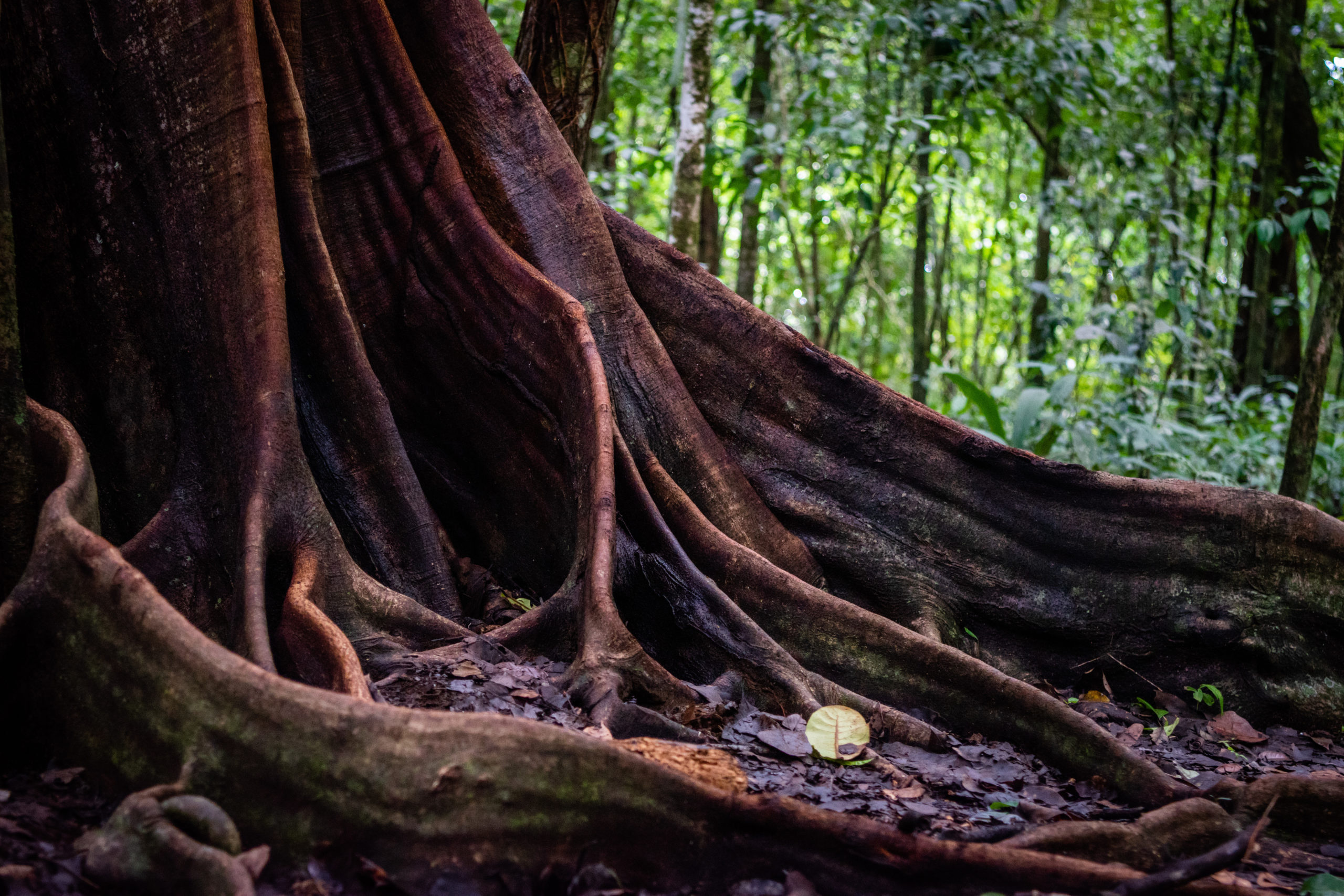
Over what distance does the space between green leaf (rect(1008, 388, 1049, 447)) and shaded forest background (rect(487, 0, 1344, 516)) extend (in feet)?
0.06

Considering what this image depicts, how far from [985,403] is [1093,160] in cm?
495

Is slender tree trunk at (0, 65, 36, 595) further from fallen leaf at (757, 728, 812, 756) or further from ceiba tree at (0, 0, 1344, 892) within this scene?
fallen leaf at (757, 728, 812, 756)

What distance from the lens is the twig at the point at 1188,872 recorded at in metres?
1.93

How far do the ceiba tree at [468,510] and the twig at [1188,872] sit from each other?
0.04m

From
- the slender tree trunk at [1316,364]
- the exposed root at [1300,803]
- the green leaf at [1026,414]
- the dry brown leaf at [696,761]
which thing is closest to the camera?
the dry brown leaf at [696,761]

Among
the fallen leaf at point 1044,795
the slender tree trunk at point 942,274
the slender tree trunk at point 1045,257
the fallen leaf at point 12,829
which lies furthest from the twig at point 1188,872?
the slender tree trunk at point 942,274

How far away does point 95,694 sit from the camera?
6.84ft

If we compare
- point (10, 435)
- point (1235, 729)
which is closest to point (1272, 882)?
point (1235, 729)

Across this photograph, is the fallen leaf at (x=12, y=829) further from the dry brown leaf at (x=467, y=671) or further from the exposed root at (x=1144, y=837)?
the exposed root at (x=1144, y=837)

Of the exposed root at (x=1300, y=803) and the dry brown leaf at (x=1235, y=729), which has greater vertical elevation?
the exposed root at (x=1300, y=803)

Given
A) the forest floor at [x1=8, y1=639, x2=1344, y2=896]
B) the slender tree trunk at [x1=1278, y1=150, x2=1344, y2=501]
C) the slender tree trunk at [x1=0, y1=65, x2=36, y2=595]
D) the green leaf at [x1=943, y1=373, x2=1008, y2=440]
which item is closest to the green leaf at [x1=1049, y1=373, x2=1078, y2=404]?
the green leaf at [x1=943, y1=373, x2=1008, y2=440]

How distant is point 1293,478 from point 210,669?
5301mm

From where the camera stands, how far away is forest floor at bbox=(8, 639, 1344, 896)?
1.78 metres

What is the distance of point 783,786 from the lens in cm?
244
